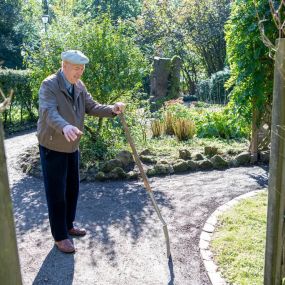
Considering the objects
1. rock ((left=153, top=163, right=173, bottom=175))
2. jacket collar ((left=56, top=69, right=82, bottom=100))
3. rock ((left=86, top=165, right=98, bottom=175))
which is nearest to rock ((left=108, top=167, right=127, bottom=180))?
rock ((left=86, top=165, right=98, bottom=175))

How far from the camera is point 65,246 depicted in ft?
13.1

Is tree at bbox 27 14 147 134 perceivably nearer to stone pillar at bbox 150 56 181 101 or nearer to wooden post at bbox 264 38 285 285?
wooden post at bbox 264 38 285 285

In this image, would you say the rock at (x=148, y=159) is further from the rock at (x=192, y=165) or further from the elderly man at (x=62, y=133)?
the elderly man at (x=62, y=133)

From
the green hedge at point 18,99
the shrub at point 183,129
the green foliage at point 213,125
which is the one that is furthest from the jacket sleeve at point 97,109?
the green hedge at point 18,99

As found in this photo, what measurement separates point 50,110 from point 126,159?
11.4 ft

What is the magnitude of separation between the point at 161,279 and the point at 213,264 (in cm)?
49

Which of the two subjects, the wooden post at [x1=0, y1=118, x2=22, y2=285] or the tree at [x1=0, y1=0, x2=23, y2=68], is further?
the tree at [x1=0, y1=0, x2=23, y2=68]

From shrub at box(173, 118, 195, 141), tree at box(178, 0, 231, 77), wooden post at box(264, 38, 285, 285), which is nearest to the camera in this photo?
wooden post at box(264, 38, 285, 285)

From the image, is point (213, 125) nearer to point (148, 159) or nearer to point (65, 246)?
point (148, 159)

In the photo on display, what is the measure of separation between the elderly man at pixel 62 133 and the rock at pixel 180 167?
111 inches

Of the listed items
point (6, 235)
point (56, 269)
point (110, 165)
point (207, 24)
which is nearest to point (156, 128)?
point (110, 165)

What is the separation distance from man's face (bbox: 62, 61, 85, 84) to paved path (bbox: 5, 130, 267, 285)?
1.66 meters

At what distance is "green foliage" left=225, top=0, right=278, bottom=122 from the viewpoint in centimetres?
593

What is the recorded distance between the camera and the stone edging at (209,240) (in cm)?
348
